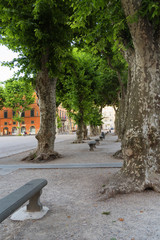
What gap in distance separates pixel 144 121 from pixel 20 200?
9.89 ft

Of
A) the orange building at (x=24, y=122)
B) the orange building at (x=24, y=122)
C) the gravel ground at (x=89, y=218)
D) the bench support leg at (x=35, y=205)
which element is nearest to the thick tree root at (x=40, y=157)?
the gravel ground at (x=89, y=218)

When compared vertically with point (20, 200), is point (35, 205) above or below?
below

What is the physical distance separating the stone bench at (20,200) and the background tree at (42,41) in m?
6.18

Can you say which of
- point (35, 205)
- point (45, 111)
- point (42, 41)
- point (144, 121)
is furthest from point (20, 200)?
point (42, 41)

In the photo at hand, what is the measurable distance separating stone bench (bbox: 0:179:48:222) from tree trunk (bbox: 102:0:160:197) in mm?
1522

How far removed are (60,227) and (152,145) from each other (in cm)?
256

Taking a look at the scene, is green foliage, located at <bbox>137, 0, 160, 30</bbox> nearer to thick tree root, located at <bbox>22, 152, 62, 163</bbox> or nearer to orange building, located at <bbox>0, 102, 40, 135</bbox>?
thick tree root, located at <bbox>22, 152, 62, 163</bbox>

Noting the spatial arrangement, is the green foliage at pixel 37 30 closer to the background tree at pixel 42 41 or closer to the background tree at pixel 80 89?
the background tree at pixel 42 41

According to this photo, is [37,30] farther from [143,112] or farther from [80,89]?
[80,89]

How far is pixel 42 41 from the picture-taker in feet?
29.0

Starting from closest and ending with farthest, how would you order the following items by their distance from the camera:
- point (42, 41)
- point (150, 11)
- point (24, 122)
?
point (150, 11), point (42, 41), point (24, 122)

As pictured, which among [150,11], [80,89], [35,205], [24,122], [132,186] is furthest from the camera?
[24,122]

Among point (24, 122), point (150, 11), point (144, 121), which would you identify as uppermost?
point (24, 122)

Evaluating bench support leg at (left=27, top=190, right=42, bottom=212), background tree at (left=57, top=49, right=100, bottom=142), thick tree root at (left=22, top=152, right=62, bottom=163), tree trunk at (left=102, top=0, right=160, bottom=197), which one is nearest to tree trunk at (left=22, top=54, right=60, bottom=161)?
thick tree root at (left=22, top=152, right=62, bottom=163)
